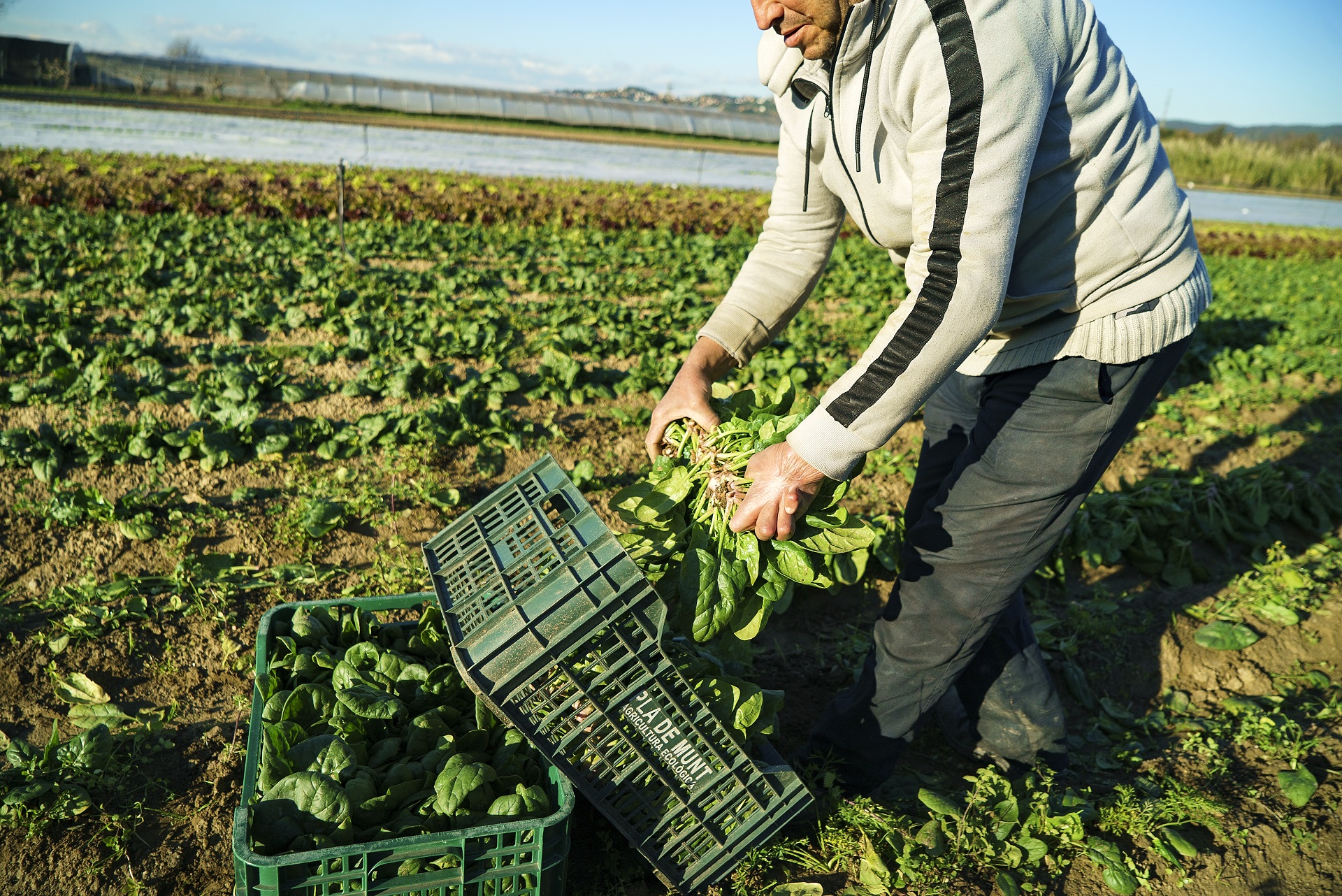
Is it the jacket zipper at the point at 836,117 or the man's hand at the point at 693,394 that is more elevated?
the jacket zipper at the point at 836,117

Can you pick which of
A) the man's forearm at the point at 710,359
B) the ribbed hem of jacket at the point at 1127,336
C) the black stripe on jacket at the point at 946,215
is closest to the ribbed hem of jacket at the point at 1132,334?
the ribbed hem of jacket at the point at 1127,336

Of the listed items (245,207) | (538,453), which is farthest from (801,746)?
(245,207)

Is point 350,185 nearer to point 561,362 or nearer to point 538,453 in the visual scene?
point 561,362

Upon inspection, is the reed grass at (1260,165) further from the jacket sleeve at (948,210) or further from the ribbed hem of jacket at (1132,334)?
the jacket sleeve at (948,210)

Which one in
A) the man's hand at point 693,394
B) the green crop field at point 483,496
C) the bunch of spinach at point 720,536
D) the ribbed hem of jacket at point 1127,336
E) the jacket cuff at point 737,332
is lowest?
the green crop field at point 483,496

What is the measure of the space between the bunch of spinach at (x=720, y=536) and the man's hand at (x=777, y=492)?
0.36 ft

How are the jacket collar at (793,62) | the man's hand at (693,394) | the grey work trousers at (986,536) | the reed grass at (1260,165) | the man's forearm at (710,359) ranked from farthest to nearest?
the reed grass at (1260,165), the man's forearm at (710,359), the man's hand at (693,394), the grey work trousers at (986,536), the jacket collar at (793,62)

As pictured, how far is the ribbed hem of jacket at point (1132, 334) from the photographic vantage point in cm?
200

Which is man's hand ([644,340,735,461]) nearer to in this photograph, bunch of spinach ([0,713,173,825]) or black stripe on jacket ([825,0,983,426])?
black stripe on jacket ([825,0,983,426])

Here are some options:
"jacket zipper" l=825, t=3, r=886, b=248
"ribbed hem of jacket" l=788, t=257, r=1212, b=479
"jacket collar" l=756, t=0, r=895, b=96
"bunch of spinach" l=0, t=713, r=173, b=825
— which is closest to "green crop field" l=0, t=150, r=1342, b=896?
"bunch of spinach" l=0, t=713, r=173, b=825

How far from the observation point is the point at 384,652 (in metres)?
2.33

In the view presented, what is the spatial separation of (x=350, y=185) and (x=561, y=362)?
10775 millimetres

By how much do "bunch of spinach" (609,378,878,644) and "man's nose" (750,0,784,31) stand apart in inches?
34.6

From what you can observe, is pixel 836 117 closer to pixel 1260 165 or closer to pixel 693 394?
pixel 693 394
